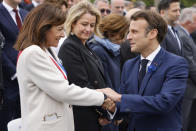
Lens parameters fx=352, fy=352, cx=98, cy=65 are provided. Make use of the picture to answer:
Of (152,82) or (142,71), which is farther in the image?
(142,71)

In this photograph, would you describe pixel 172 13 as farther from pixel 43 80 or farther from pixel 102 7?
pixel 43 80

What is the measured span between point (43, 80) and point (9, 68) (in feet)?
5.33

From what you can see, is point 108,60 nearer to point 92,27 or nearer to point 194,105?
point 92,27

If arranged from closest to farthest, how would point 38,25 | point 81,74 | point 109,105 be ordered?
1. point 38,25
2. point 109,105
3. point 81,74

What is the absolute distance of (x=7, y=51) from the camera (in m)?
4.53

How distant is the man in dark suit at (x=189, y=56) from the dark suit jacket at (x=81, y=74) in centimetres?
254

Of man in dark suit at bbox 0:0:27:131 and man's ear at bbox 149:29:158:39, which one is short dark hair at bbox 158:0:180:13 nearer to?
man in dark suit at bbox 0:0:27:131

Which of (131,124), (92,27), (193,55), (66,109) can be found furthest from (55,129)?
(193,55)

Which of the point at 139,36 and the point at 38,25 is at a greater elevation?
the point at 38,25

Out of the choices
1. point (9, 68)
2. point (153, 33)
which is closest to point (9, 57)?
point (9, 68)

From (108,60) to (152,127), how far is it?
5.45ft

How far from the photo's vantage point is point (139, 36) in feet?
11.6

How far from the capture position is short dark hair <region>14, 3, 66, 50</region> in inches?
121

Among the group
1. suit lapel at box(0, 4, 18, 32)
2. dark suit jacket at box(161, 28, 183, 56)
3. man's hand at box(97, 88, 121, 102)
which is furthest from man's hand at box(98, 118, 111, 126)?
dark suit jacket at box(161, 28, 183, 56)
